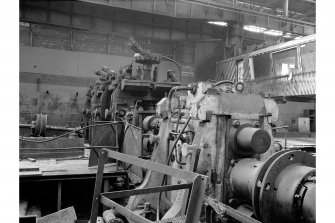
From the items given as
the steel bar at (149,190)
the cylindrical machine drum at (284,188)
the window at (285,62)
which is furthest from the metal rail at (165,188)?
the window at (285,62)

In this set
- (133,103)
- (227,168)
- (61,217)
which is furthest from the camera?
(133,103)

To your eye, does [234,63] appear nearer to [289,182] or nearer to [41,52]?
[41,52]

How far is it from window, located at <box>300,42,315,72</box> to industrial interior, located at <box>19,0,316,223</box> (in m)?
0.03

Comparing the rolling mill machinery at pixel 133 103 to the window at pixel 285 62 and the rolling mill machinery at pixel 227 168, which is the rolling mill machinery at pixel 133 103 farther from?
the window at pixel 285 62

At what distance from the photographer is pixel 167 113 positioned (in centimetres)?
325

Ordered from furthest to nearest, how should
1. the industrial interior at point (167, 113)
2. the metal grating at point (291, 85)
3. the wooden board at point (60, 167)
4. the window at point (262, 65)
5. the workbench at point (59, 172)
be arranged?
the window at point (262, 65) < the metal grating at point (291, 85) < the wooden board at point (60, 167) < the workbench at point (59, 172) < the industrial interior at point (167, 113)

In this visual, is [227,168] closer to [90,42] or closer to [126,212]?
[126,212]

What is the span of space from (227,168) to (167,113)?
112 centimetres

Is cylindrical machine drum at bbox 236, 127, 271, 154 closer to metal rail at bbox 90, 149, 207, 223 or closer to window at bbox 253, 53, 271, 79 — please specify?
metal rail at bbox 90, 149, 207, 223

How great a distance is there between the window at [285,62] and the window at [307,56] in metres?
0.24

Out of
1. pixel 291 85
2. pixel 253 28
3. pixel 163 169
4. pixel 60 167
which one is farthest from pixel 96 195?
pixel 253 28

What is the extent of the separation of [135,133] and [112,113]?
2.15 meters

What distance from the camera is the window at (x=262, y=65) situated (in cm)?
858
